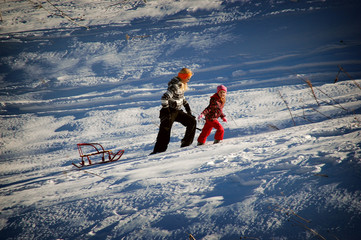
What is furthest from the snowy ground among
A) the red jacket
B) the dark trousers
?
the red jacket

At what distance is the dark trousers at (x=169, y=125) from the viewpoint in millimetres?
2744

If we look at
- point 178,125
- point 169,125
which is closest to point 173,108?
point 169,125

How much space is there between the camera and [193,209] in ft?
4.58

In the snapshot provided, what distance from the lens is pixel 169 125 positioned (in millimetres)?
2783

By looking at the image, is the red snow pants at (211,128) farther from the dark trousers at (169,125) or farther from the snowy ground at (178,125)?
the snowy ground at (178,125)

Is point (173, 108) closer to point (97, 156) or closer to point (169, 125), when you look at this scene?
point (169, 125)

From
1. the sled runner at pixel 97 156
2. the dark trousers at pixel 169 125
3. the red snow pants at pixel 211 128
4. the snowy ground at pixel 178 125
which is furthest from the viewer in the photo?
the red snow pants at pixel 211 128

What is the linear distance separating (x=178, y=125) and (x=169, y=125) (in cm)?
195

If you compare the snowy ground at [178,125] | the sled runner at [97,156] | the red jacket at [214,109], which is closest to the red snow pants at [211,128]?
the red jacket at [214,109]

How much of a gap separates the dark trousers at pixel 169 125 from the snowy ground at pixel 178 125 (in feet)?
0.83

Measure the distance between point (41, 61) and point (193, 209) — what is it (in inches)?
290

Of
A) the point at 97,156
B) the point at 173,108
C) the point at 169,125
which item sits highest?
the point at 173,108

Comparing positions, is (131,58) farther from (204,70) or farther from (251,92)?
(251,92)

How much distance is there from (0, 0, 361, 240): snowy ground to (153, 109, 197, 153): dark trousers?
0.25m
